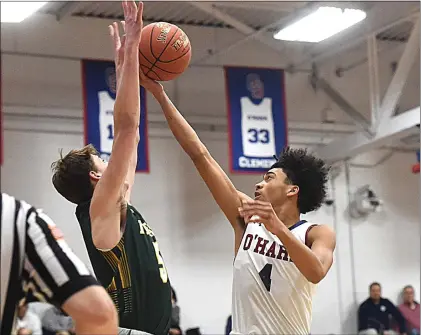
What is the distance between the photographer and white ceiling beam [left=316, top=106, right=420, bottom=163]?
35.7 feet

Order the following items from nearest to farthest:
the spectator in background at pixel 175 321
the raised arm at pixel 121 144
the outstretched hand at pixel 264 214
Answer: the raised arm at pixel 121 144 → the outstretched hand at pixel 264 214 → the spectator in background at pixel 175 321

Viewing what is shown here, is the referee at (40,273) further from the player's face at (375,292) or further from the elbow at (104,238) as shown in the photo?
the player's face at (375,292)

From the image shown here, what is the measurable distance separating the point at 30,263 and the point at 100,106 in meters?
8.63

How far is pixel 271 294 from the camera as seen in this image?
403 centimetres

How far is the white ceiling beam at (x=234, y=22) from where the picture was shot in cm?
1080

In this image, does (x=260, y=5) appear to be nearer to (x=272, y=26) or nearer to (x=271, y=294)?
(x=272, y=26)

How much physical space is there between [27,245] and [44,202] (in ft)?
32.8

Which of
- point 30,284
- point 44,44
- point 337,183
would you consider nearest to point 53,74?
point 44,44

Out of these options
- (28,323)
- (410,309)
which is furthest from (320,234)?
(410,309)

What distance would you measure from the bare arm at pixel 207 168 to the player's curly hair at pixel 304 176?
0.33 meters

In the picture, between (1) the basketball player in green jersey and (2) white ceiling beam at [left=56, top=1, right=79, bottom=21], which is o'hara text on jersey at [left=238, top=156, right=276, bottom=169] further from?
(1) the basketball player in green jersey

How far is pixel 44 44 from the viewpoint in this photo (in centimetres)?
1204

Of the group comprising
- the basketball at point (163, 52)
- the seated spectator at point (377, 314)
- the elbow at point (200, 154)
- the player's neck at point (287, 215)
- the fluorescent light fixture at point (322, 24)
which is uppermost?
the fluorescent light fixture at point (322, 24)

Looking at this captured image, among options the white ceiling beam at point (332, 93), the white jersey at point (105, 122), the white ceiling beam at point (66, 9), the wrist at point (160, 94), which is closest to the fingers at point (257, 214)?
the wrist at point (160, 94)
